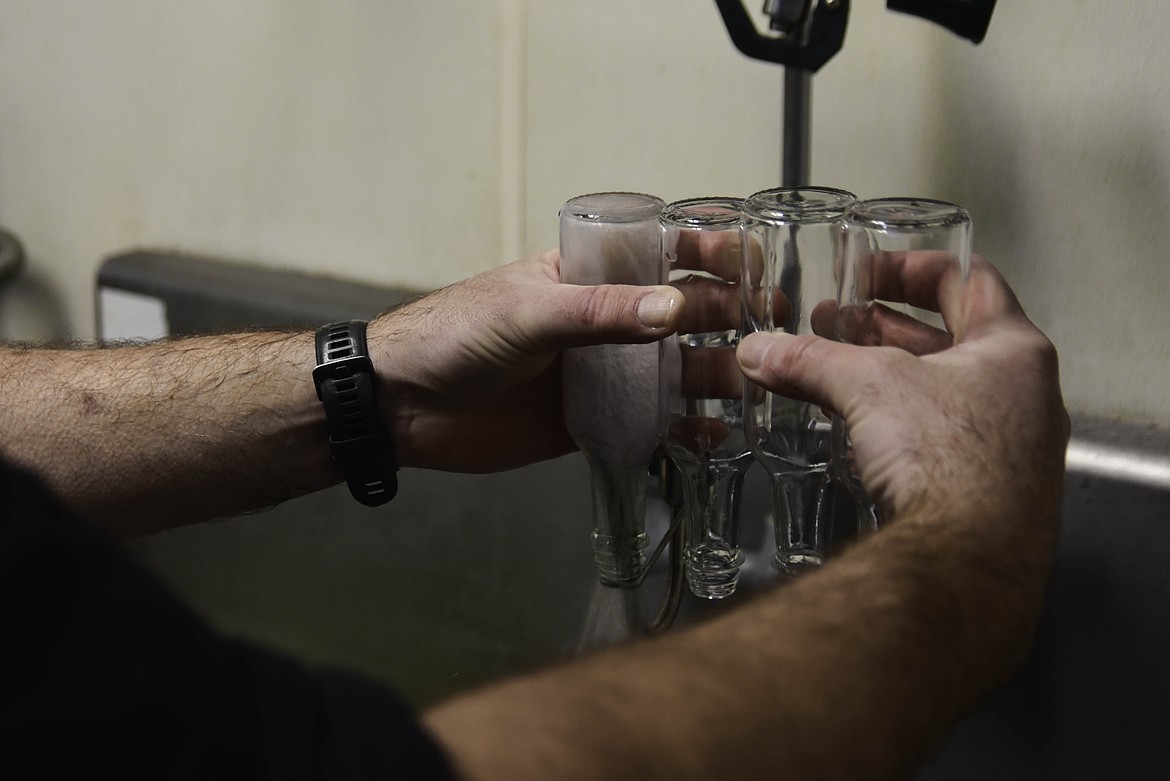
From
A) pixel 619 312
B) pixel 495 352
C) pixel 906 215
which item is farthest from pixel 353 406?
pixel 906 215

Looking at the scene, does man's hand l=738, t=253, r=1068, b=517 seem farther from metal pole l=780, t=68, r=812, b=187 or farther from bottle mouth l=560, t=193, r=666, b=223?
metal pole l=780, t=68, r=812, b=187

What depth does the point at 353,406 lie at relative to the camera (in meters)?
0.59

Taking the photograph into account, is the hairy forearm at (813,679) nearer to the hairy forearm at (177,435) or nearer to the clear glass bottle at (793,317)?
the clear glass bottle at (793,317)

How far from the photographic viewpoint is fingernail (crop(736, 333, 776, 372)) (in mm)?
419

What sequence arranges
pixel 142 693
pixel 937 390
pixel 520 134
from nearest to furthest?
pixel 142 693 < pixel 937 390 < pixel 520 134

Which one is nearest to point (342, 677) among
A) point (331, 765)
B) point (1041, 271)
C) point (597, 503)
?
point (331, 765)

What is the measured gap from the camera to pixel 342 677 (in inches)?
11.8

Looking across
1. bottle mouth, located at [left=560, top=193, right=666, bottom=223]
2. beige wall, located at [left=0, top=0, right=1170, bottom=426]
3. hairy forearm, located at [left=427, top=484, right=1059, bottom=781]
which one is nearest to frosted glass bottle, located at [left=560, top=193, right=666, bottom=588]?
bottle mouth, located at [left=560, top=193, right=666, bottom=223]

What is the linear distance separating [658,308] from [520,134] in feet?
1.21

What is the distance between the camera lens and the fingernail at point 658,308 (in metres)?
0.44

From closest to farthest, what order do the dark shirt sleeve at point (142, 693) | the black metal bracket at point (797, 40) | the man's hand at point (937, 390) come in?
the dark shirt sleeve at point (142, 693) → the man's hand at point (937, 390) → the black metal bracket at point (797, 40)

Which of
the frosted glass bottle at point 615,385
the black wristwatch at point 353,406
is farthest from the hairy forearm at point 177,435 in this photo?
the frosted glass bottle at point 615,385

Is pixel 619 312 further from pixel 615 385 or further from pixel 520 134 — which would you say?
pixel 520 134

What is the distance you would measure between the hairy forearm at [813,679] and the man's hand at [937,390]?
1 cm
